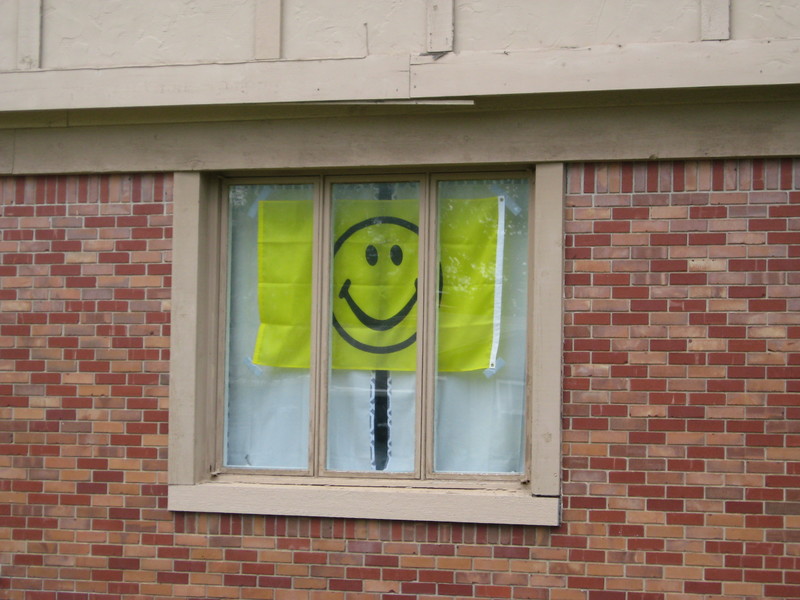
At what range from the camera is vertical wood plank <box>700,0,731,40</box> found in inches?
198

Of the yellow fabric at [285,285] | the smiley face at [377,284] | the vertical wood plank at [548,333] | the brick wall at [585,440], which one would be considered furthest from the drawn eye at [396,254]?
the brick wall at [585,440]

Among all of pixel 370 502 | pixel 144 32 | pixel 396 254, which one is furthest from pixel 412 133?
pixel 370 502

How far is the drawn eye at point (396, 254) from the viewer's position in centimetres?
567

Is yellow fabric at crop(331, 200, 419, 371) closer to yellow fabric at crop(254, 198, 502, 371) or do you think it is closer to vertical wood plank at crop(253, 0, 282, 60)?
yellow fabric at crop(254, 198, 502, 371)

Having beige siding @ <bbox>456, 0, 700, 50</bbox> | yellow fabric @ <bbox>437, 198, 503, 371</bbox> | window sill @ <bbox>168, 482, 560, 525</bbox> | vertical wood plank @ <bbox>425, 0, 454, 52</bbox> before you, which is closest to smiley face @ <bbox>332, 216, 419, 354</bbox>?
yellow fabric @ <bbox>437, 198, 503, 371</bbox>

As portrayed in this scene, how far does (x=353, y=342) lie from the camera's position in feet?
18.7

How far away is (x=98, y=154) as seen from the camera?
18.8ft

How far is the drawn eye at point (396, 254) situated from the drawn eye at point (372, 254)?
9 cm

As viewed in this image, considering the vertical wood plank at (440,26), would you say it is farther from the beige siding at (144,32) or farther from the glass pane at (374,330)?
the beige siding at (144,32)

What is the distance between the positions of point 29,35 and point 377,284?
101 inches

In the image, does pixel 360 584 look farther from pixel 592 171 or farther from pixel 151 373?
pixel 592 171

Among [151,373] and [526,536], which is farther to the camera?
[151,373]

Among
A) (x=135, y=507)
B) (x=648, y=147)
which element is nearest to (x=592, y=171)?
(x=648, y=147)

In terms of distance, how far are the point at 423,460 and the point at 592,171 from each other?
1925 millimetres
